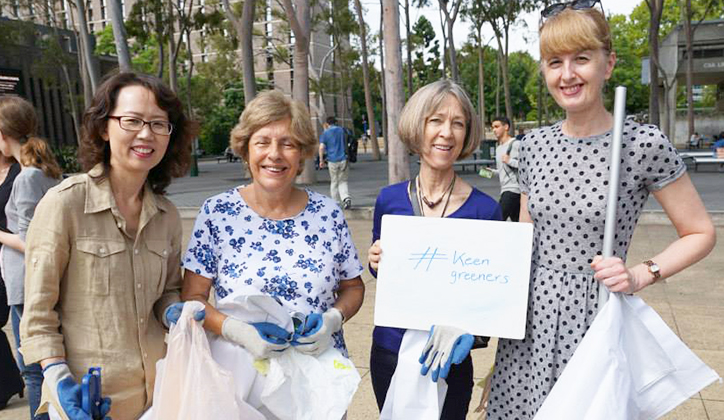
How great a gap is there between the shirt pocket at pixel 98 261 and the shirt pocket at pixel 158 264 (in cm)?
12

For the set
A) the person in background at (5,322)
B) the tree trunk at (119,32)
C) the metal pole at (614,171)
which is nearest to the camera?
the metal pole at (614,171)

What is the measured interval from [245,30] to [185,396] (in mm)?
13291

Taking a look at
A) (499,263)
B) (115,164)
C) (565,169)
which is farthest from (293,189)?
(565,169)

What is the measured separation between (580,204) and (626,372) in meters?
0.52

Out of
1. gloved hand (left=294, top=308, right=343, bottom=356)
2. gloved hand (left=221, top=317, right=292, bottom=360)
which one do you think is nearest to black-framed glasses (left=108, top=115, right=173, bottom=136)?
gloved hand (left=221, top=317, right=292, bottom=360)

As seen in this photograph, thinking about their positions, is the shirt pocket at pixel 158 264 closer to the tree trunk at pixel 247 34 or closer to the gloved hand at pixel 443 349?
the gloved hand at pixel 443 349

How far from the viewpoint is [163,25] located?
20172mm

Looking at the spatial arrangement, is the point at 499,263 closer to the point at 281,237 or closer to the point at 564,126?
the point at 564,126

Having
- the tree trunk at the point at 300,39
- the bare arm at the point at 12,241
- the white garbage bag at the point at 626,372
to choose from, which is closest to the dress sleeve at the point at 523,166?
the white garbage bag at the point at 626,372

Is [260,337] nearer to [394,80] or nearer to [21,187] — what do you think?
[21,187]

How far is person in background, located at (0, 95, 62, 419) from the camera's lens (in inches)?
113

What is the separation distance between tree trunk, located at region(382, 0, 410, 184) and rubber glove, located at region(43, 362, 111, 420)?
27.2ft

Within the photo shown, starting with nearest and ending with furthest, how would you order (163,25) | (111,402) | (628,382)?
(628,382) → (111,402) → (163,25)

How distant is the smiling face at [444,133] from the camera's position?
2.06 metres
